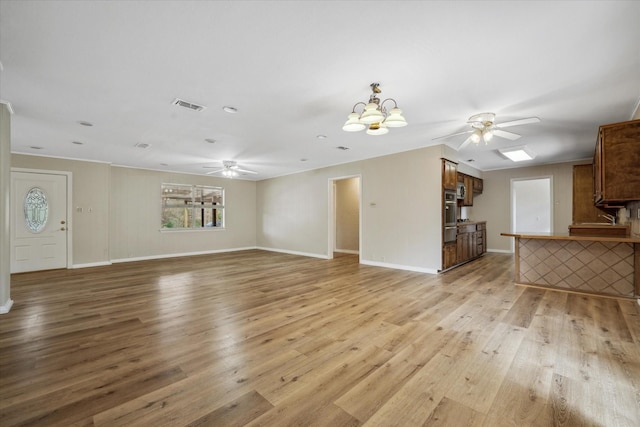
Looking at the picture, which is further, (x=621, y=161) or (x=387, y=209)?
(x=387, y=209)

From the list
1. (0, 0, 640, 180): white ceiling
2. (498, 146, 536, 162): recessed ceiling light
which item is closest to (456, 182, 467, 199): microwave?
(498, 146, 536, 162): recessed ceiling light

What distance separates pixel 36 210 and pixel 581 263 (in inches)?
418

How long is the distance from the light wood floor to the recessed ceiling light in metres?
3.13

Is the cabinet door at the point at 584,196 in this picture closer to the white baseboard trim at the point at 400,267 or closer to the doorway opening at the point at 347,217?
the white baseboard trim at the point at 400,267

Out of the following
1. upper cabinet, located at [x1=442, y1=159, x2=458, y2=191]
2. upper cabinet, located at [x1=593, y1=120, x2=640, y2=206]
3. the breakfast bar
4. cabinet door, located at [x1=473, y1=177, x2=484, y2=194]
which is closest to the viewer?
upper cabinet, located at [x1=593, y1=120, x2=640, y2=206]

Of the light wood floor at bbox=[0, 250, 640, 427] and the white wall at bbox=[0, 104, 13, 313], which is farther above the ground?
the white wall at bbox=[0, 104, 13, 313]

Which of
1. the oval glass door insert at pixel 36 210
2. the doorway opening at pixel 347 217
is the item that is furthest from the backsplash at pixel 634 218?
the oval glass door insert at pixel 36 210

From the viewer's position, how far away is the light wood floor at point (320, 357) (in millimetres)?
1683

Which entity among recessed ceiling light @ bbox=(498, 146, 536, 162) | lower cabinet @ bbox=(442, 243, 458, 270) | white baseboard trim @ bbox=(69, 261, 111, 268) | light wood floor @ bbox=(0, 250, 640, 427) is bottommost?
white baseboard trim @ bbox=(69, 261, 111, 268)

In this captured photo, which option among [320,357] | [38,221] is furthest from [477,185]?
[38,221]

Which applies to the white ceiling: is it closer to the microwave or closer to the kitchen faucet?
the microwave

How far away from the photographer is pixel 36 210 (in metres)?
6.01

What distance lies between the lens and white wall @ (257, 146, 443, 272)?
5562 millimetres

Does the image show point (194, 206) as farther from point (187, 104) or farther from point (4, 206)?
point (187, 104)
